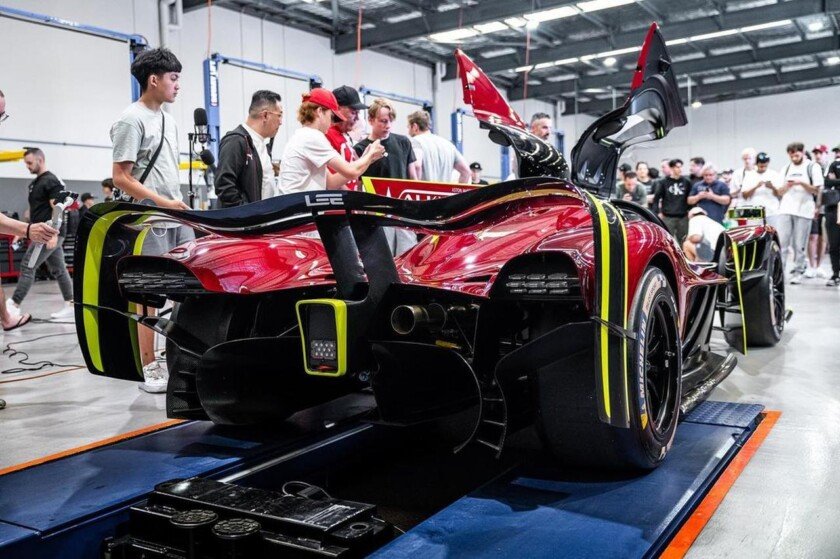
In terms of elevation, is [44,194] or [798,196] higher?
[44,194]

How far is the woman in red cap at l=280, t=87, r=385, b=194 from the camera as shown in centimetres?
399

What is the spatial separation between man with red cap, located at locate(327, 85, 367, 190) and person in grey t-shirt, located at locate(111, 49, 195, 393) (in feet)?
3.41

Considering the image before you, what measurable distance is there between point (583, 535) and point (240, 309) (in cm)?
151

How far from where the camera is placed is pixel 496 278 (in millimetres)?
2215

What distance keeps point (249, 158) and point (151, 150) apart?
1.94ft

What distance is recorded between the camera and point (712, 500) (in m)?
2.36

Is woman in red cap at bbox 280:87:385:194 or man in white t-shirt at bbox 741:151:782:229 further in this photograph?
man in white t-shirt at bbox 741:151:782:229

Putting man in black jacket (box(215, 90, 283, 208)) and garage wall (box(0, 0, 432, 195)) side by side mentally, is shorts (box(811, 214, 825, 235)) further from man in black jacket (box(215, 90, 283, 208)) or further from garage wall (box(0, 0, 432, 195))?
man in black jacket (box(215, 90, 283, 208))

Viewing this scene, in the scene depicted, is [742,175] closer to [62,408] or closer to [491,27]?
[491,27]

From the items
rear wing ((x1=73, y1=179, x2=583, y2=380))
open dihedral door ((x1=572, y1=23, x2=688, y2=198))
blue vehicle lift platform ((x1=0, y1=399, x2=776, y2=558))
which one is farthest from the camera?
open dihedral door ((x1=572, y1=23, x2=688, y2=198))

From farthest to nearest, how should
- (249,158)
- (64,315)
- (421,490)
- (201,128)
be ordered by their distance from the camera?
(64,315)
(201,128)
(249,158)
(421,490)

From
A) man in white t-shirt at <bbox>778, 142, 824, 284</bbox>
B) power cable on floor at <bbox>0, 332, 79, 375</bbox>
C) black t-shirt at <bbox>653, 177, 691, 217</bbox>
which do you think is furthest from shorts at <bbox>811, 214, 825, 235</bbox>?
power cable on floor at <bbox>0, 332, 79, 375</bbox>

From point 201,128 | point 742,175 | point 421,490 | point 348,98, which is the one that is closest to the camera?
point 421,490

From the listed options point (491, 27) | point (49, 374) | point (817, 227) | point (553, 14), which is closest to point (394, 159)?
point (49, 374)
